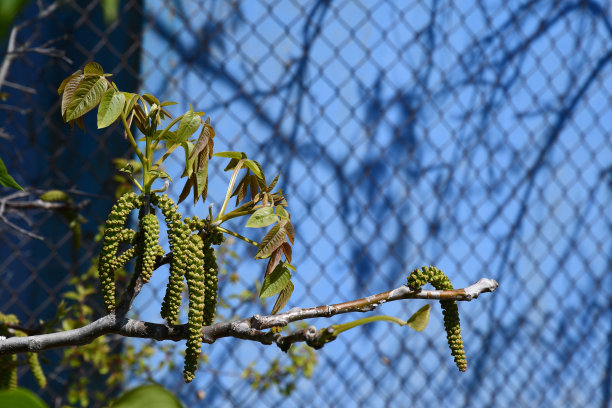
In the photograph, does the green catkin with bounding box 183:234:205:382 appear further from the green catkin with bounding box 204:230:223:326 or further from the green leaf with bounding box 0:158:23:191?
the green leaf with bounding box 0:158:23:191

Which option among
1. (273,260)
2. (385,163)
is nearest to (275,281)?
(273,260)

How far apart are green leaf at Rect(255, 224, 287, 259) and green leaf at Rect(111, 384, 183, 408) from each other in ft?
1.58

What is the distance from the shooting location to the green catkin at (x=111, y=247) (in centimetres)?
69

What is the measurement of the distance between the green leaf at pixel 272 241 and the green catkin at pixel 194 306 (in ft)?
0.33

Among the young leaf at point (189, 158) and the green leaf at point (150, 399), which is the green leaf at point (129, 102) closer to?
the young leaf at point (189, 158)

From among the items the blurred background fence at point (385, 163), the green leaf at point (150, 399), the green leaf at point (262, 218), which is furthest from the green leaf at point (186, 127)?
the blurred background fence at point (385, 163)

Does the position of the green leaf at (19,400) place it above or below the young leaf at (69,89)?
below

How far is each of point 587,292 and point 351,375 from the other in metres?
1.04

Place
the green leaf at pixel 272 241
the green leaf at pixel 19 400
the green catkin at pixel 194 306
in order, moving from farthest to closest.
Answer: the green leaf at pixel 272 241 < the green catkin at pixel 194 306 < the green leaf at pixel 19 400

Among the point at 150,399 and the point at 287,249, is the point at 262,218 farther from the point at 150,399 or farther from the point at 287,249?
the point at 150,399

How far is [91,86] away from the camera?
2.54 feet

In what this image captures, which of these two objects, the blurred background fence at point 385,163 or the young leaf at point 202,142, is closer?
the young leaf at point 202,142

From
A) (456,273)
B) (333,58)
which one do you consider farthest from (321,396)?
(333,58)

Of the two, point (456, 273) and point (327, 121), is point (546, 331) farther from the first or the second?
point (327, 121)
